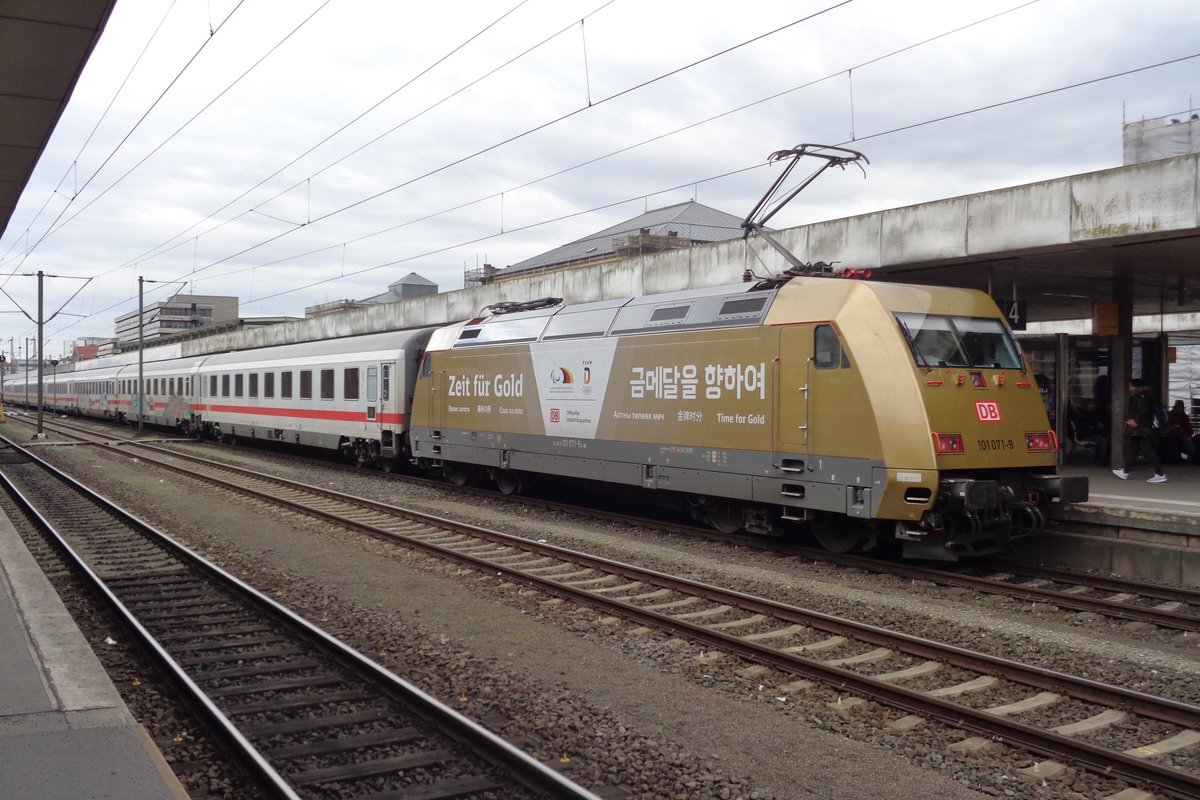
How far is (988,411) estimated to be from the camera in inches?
417

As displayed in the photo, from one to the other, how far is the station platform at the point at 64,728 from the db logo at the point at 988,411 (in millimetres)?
8618

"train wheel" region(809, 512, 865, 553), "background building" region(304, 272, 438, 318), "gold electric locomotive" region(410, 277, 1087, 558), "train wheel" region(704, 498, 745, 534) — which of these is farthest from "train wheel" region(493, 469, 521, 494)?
"background building" region(304, 272, 438, 318)

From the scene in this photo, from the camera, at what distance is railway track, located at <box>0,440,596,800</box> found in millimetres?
5117

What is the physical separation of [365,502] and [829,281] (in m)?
8.88

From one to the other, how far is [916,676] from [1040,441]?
513cm

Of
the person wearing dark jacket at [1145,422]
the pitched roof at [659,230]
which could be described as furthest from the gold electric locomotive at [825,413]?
the pitched roof at [659,230]

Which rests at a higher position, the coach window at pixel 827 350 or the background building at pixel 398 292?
the background building at pixel 398 292

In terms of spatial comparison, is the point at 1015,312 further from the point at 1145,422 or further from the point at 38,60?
the point at 38,60

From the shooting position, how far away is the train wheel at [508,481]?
17.5 meters

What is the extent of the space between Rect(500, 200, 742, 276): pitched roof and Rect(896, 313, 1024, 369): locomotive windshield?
103 ft

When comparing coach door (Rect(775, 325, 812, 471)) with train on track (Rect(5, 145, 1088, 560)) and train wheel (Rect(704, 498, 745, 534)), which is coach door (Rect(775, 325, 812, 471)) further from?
train wheel (Rect(704, 498, 745, 534))

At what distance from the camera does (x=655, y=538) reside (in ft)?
43.6

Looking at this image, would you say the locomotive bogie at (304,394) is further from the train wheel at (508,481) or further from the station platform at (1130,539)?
the station platform at (1130,539)

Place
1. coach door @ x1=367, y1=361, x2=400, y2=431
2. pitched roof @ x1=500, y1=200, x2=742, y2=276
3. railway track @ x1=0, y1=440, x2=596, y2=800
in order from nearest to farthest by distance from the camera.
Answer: railway track @ x1=0, y1=440, x2=596, y2=800 < coach door @ x1=367, y1=361, x2=400, y2=431 < pitched roof @ x1=500, y1=200, x2=742, y2=276
